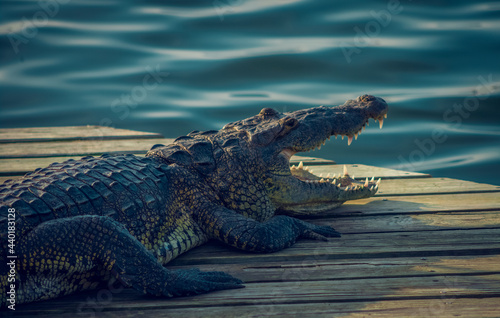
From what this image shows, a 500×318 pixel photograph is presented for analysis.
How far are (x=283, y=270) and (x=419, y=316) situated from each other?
76cm

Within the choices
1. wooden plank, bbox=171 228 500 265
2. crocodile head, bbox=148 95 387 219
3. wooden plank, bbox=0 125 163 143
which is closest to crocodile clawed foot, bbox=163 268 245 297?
wooden plank, bbox=171 228 500 265

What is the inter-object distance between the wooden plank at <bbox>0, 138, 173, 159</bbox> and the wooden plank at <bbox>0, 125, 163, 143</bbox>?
0.13m

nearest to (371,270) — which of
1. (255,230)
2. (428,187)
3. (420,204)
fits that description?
(255,230)

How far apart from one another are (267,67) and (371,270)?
8.01 metres

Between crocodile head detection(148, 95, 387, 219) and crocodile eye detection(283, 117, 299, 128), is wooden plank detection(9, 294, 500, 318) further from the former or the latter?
crocodile eye detection(283, 117, 299, 128)

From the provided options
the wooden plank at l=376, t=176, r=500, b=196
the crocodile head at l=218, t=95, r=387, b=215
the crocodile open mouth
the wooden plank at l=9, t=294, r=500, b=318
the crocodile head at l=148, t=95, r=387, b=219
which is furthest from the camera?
the wooden plank at l=376, t=176, r=500, b=196

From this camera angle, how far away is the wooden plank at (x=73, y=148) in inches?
203

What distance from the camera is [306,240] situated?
332 centimetres

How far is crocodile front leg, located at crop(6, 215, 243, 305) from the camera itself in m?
2.42

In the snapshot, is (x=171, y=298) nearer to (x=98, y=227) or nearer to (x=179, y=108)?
(x=98, y=227)

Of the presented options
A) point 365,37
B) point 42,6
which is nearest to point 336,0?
point 365,37

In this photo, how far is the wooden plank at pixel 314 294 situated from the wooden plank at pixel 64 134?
3.52 m

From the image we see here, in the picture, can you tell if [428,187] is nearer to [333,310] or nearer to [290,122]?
[290,122]

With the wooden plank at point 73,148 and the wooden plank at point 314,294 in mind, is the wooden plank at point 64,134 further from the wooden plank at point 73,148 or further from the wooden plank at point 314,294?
the wooden plank at point 314,294
